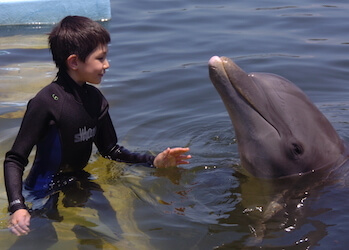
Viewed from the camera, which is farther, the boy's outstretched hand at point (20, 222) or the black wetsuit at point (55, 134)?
the black wetsuit at point (55, 134)

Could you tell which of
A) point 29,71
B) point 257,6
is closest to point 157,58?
point 29,71

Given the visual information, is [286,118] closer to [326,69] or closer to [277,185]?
[277,185]

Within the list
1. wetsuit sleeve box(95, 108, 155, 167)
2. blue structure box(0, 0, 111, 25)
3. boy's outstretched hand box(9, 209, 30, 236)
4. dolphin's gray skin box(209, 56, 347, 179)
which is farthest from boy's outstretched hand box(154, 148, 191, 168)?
blue structure box(0, 0, 111, 25)

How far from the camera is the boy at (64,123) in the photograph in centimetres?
509

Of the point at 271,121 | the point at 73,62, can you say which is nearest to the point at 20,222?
the point at 73,62

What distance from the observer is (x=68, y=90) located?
5.40 m

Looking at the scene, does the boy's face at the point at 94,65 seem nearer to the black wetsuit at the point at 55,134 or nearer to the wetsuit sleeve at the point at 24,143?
the black wetsuit at the point at 55,134

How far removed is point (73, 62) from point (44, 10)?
8704 millimetres

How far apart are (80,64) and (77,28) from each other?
0.29 metres

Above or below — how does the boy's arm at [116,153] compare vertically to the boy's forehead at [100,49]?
below

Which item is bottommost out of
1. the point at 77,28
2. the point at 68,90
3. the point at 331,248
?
the point at 331,248

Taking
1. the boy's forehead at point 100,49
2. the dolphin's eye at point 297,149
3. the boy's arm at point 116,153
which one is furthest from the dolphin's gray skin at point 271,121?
the boy's forehead at point 100,49

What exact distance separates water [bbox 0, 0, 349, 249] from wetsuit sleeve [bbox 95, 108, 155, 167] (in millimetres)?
A: 308

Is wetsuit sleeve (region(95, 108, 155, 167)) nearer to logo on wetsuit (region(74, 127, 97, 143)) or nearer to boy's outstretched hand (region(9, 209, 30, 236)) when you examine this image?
logo on wetsuit (region(74, 127, 97, 143))
